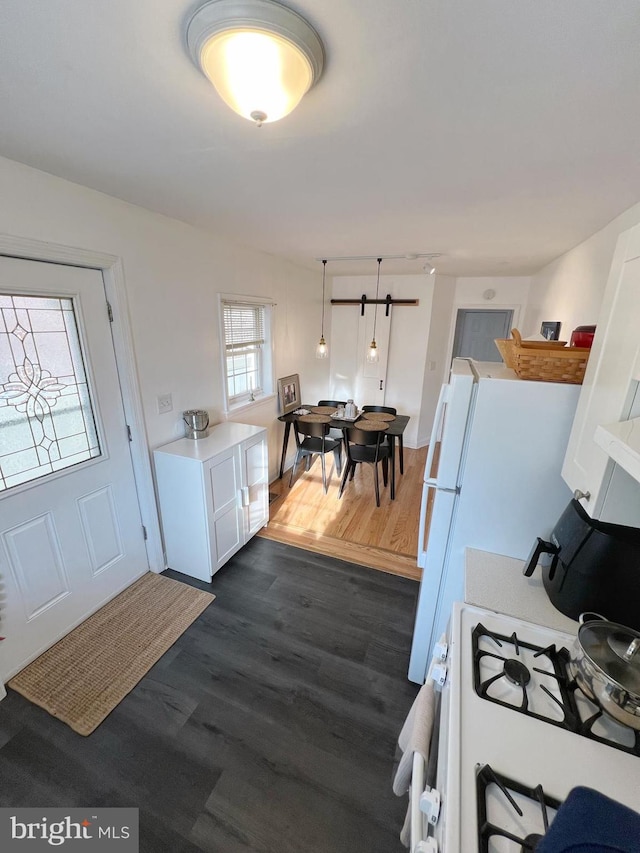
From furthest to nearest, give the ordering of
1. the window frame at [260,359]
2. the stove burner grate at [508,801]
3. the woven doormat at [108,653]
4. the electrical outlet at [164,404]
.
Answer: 1. the window frame at [260,359]
2. the electrical outlet at [164,404]
3. the woven doormat at [108,653]
4. the stove burner grate at [508,801]

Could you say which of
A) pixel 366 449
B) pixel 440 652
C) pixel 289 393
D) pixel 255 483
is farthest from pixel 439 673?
pixel 289 393

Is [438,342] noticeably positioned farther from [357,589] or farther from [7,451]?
[7,451]

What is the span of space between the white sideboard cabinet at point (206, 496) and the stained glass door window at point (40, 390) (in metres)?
0.55

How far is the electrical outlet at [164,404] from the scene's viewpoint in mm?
2377

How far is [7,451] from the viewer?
162cm

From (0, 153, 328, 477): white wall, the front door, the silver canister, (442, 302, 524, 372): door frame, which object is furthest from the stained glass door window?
the front door

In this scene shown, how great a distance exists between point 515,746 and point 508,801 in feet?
0.39

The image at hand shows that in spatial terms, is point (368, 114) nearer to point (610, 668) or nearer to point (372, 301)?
point (610, 668)

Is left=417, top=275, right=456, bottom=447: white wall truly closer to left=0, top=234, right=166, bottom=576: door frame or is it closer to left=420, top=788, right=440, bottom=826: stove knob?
left=0, top=234, right=166, bottom=576: door frame

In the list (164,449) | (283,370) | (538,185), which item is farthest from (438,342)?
(164,449)

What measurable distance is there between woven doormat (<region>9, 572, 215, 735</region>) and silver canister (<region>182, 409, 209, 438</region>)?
110 cm

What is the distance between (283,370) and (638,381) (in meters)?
3.42

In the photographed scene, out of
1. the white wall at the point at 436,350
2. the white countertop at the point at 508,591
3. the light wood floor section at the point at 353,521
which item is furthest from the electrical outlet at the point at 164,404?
the white wall at the point at 436,350

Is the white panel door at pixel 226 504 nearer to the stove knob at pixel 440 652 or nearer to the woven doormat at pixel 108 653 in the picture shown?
the woven doormat at pixel 108 653
